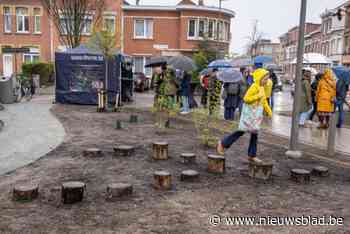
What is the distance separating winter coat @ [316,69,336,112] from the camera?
440 inches

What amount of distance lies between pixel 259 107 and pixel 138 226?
3474 mm

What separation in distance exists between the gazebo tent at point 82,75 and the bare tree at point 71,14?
7.83 meters

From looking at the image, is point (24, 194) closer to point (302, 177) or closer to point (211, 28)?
point (302, 177)

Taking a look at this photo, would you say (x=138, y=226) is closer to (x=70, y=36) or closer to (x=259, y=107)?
(x=259, y=107)

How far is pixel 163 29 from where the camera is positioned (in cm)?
3678

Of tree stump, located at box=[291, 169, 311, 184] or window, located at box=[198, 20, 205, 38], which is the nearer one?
tree stump, located at box=[291, 169, 311, 184]

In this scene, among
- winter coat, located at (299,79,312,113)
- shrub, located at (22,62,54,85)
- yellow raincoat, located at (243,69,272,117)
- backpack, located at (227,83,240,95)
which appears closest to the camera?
yellow raincoat, located at (243,69,272,117)

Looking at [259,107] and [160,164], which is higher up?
[259,107]

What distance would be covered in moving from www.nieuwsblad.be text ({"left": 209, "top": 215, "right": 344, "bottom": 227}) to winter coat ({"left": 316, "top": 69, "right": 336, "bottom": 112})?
7463 millimetres

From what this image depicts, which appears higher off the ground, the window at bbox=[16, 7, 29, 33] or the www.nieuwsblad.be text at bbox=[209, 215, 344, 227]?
the window at bbox=[16, 7, 29, 33]

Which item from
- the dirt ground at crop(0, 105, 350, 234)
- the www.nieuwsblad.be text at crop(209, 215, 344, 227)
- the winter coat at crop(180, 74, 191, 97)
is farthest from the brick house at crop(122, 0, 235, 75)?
the www.nieuwsblad.be text at crop(209, 215, 344, 227)

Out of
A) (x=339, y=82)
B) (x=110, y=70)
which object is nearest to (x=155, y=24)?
(x=110, y=70)

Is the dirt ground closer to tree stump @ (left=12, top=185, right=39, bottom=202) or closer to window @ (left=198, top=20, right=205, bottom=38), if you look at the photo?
tree stump @ (left=12, top=185, right=39, bottom=202)

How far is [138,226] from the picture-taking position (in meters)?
3.99
